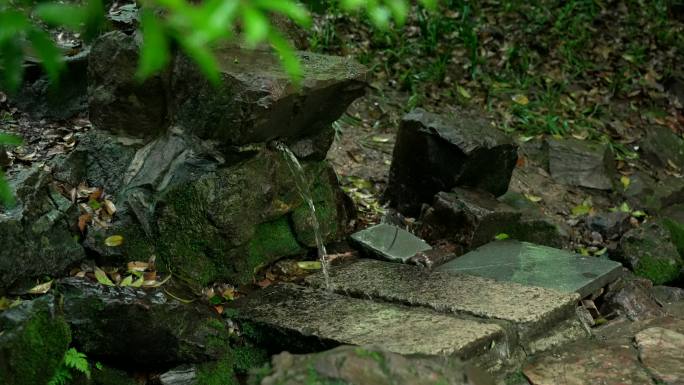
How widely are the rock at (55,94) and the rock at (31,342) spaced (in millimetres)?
2006

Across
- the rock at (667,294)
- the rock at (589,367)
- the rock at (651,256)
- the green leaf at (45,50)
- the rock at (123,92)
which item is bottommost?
the rock at (667,294)

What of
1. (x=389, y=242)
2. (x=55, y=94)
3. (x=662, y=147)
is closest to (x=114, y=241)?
(x=55, y=94)

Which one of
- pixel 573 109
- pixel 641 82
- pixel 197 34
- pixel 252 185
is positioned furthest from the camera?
pixel 641 82

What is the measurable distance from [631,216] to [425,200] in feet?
6.59

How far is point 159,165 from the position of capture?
3.95m

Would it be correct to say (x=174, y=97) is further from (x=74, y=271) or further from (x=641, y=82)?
(x=641, y=82)

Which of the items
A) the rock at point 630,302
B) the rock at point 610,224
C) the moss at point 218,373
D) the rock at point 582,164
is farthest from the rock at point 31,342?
the rock at point 582,164

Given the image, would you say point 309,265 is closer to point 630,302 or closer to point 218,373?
point 218,373

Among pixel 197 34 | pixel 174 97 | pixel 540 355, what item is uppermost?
pixel 197 34

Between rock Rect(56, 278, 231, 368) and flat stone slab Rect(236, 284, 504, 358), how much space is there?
0.32m

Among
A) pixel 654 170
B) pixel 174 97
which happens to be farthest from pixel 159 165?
pixel 654 170

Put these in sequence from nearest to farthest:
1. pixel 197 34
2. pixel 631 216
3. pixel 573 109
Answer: pixel 197 34, pixel 631 216, pixel 573 109

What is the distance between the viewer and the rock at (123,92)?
3.98m

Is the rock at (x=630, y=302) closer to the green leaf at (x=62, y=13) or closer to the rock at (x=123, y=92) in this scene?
the rock at (x=123, y=92)
